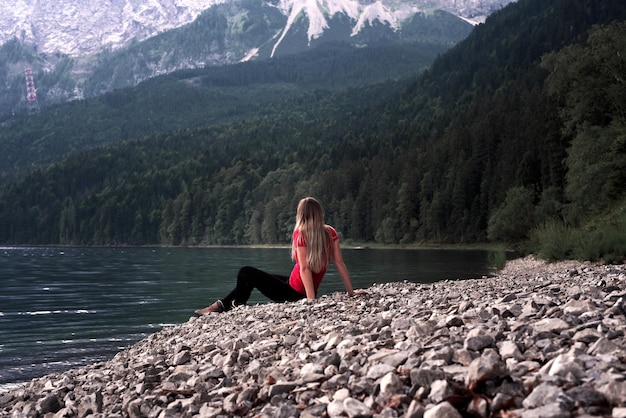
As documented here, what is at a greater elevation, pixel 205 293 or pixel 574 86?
pixel 574 86

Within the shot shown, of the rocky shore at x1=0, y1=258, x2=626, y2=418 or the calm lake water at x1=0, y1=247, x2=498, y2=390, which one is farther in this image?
the calm lake water at x1=0, y1=247, x2=498, y2=390

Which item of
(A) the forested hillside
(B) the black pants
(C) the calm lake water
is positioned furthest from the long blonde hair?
(A) the forested hillside

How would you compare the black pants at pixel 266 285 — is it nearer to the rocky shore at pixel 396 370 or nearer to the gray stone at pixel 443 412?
the rocky shore at pixel 396 370

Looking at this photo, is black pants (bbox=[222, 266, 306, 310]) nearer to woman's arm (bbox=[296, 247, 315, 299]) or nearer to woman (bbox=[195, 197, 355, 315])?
woman (bbox=[195, 197, 355, 315])

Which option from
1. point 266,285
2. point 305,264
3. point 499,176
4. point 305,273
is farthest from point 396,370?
point 499,176

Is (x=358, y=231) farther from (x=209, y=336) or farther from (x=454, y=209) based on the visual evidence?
(x=209, y=336)

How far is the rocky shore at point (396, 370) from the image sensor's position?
23.6 feet

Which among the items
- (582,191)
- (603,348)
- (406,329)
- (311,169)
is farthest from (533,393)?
(311,169)

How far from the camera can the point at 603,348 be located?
7.79m

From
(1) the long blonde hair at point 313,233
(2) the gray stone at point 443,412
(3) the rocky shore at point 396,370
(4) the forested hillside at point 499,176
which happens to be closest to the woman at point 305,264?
(1) the long blonde hair at point 313,233

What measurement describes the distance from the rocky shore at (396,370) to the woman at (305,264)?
7.26 ft

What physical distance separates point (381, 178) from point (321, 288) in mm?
107206

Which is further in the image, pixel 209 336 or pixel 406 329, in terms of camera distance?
pixel 209 336

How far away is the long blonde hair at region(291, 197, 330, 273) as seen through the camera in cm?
1636
